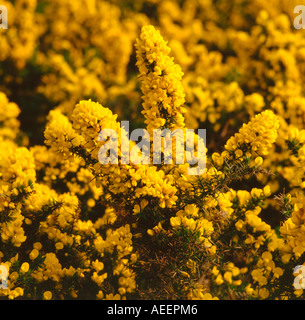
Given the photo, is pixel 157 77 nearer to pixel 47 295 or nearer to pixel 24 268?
→ pixel 24 268

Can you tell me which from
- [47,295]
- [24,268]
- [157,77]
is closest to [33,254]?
[24,268]

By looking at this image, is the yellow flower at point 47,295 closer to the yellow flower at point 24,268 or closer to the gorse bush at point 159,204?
the gorse bush at point 159,204

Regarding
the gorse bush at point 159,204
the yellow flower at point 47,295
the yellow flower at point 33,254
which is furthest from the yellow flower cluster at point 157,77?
the yellow flower at point 47,295

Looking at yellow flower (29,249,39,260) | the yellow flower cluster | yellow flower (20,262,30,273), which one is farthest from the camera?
yellow flower (29,249,39,260)

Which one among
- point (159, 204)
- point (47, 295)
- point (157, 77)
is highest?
point (157, 77)

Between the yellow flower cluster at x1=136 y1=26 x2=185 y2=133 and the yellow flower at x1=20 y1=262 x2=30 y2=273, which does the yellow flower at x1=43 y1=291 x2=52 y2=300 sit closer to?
the yellow flower at x1=20 y1=262 x2=30 y2=273

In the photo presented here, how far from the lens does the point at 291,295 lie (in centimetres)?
223

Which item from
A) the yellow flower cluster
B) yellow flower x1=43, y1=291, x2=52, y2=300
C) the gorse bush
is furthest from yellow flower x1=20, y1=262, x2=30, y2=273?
the yellow flower cluster

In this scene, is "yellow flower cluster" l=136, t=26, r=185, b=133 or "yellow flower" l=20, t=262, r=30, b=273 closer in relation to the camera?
"yellow flower cluster" l=136, t=26, r=185, b=133

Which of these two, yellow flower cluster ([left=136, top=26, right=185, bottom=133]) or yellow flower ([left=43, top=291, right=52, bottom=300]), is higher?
yellow flower cluster ([left=136, top=26, right=185, bottom=133])

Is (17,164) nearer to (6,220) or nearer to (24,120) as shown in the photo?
(6,220)

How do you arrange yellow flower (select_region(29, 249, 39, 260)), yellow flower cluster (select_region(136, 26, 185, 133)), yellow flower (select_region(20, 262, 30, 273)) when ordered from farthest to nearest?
1. yellow flower (select_region(29, 249, 39, 260))
2. yellow flower (select_region(20, 262, 30, 273))
3. yellow flower cluster (select_region(136, 26, 185, 133))

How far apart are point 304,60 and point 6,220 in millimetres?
3539

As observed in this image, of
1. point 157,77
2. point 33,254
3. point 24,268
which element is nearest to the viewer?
point 157,77
